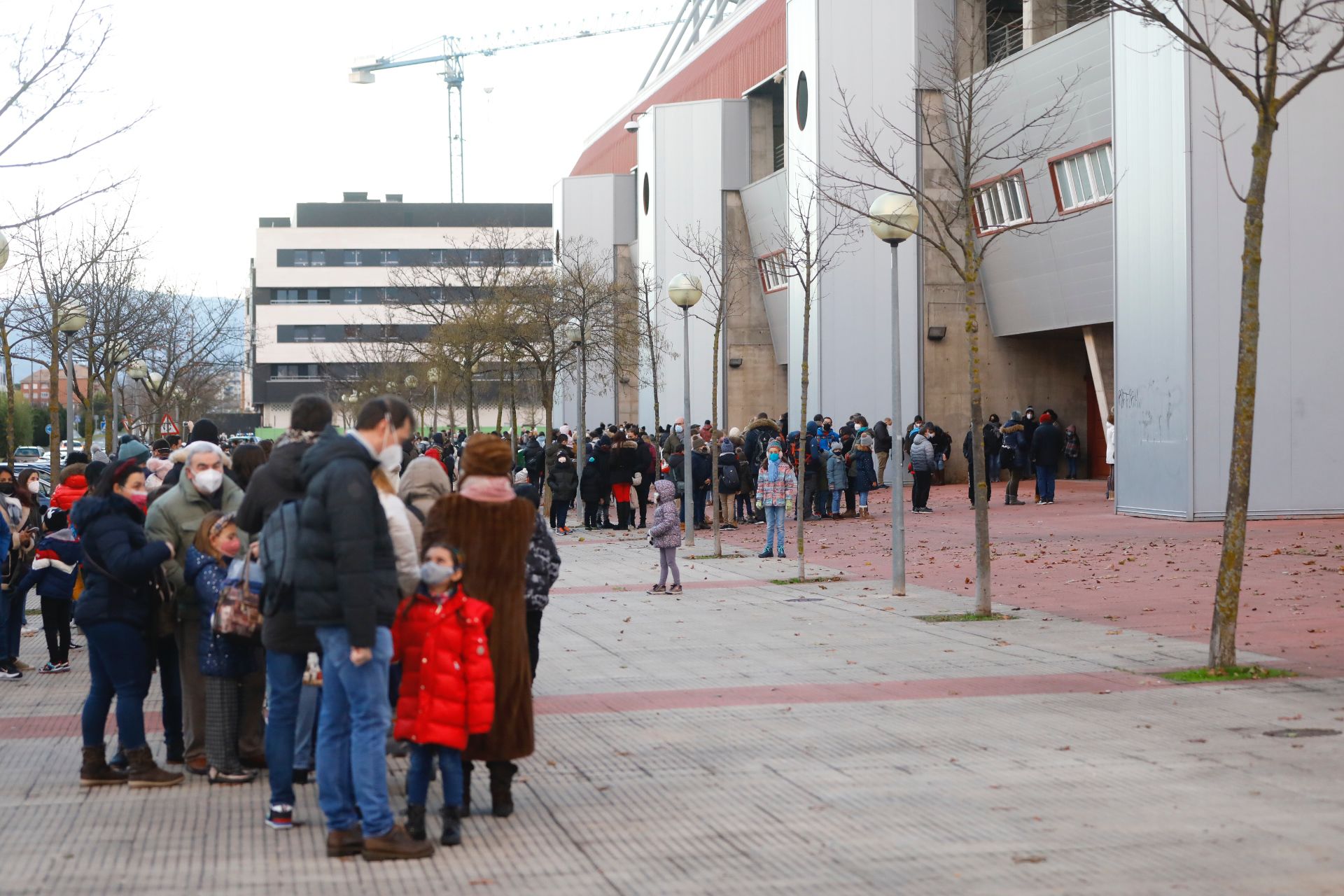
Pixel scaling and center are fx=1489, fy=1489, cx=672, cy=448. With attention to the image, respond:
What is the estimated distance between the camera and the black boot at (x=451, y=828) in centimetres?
600

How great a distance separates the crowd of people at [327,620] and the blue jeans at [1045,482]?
22662mm

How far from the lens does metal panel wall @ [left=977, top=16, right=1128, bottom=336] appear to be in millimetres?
31109

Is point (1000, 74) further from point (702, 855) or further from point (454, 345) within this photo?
point (702, 855)

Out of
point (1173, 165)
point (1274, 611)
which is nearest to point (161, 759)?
point (1274, 611)

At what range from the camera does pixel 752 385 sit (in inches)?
2025

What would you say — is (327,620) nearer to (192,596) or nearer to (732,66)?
(192,596)

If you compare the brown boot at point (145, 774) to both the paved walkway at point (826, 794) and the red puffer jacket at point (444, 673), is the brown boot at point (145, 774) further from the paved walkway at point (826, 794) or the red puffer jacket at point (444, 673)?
the red puffer jacket at point (444, 673)

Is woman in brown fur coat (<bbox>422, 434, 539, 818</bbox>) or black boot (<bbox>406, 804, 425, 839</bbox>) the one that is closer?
black boot (<bbox>406, 804, 425, 839</bbox>)

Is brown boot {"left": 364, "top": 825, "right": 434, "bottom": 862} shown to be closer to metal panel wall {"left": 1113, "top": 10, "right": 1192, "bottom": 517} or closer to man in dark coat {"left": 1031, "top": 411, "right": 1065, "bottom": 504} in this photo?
metal panel wall {"left": 1113, "top": 10, "right": 1192, "bottom": 517}

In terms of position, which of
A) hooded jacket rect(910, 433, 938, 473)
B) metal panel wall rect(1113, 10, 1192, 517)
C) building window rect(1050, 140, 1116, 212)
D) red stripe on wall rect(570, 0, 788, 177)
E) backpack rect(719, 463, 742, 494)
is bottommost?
backpack rect(719, 463, 742, 494)

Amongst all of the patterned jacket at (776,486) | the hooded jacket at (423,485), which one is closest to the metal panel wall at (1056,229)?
the patterned jacket at (776,486)

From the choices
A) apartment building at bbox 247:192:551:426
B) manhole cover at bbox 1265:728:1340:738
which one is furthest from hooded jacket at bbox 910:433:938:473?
apartment building at bbox 247:192:551:426

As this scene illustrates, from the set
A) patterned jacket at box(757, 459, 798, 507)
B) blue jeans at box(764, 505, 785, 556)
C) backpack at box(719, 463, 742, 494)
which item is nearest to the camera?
patterned jacket at box(757, 459, 798, 507)

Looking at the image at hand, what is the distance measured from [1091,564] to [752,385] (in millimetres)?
33826
